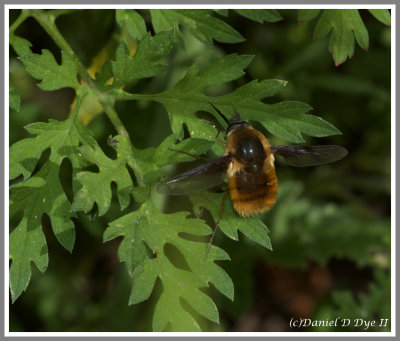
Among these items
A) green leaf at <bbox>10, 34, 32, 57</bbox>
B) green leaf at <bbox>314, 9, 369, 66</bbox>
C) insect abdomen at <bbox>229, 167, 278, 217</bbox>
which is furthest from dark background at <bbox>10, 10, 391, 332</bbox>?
green leaf at <bbox>314, 9, 369, 66</bbox>

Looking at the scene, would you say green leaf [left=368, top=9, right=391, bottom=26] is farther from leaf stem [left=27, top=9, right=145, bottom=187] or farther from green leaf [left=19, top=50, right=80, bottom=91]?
green leaf [left=19, top=50, right=80, bottom=91]

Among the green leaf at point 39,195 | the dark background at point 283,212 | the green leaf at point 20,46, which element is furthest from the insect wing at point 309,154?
the green leaf at point 20,46

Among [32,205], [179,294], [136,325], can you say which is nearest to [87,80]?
[32,205]

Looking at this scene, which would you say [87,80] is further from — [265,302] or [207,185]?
[265,302]

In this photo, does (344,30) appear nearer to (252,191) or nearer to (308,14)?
(308,14)

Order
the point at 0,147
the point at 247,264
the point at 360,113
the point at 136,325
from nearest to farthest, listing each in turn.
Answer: the point at 0,147
the point at 136,325
the point at 247,264
the point at 360,113

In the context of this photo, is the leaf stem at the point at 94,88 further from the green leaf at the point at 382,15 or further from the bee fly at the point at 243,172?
the green leaf at the point at 382,15
